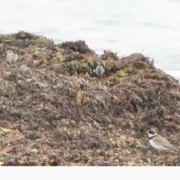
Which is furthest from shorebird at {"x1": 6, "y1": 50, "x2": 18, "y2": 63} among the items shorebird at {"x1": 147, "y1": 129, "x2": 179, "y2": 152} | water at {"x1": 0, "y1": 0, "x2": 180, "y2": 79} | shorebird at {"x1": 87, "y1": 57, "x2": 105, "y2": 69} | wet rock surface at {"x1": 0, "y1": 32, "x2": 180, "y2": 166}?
shorebird at {"x1": 147, "y1": 129, "x2": 179, "y2": 152}

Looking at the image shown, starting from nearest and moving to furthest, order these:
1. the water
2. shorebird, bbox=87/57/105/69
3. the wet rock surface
Result: the wet rock surface, shorebird, bbox=87/57/105/69, the water

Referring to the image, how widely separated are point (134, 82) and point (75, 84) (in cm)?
58

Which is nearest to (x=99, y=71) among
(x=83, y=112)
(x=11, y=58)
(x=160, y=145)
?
(x=11, y=58)

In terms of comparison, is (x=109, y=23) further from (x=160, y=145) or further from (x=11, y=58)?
(x=160, y=145)

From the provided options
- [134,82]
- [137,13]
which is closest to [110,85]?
[134,82]

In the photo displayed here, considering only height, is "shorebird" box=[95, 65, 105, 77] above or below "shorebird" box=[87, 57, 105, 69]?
below

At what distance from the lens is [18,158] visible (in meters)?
3.04

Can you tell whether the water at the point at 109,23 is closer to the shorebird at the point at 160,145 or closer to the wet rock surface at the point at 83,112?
the wet rock surface at the point at 83,112

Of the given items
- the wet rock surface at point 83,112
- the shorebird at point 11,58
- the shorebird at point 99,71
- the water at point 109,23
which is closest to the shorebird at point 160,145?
the wet rock surface at point 83,112

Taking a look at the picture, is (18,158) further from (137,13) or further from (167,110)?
(137,13)

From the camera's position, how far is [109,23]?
8359 mm

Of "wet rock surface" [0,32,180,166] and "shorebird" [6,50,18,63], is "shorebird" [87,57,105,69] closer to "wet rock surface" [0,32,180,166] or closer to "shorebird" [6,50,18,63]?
"wet rock surface" [0,32,180,166]

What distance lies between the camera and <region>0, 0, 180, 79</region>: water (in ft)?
23.9
